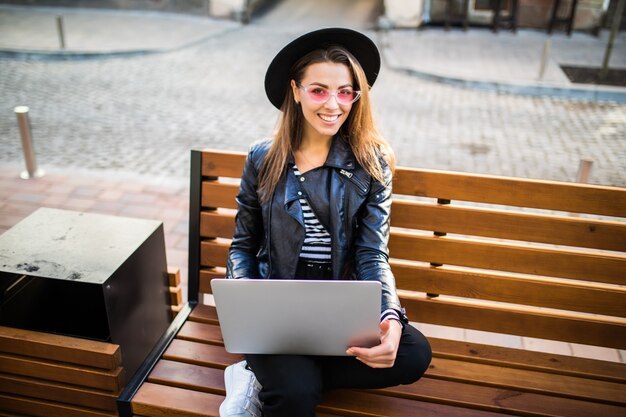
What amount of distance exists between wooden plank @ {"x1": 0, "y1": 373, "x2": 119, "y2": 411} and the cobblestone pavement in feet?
12.2

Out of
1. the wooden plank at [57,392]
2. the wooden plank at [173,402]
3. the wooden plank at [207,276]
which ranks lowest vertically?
the wooden plank at [57,392]

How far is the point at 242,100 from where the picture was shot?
894 centimetres

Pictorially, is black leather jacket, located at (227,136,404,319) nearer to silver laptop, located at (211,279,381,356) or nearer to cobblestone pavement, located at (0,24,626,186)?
silver laptop, located at (211,279,381,356)

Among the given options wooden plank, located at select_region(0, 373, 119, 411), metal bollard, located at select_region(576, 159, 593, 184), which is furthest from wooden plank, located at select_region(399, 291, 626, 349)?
metal bollard, located at select_region(576, 159, 593, 184)

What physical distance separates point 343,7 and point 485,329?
16.6 metres

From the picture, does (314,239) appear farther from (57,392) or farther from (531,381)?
(57,392)

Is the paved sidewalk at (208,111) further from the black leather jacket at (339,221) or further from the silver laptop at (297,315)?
the silver laptop at (297,315)

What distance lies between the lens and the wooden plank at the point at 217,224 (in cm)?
263

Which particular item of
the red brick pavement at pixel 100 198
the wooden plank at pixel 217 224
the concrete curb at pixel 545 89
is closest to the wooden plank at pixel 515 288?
the wooden plank at pixel 217 224

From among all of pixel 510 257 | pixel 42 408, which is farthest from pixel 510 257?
pixel 42 408

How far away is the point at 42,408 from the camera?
2307 millimetres

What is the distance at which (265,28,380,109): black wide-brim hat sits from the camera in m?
2.13

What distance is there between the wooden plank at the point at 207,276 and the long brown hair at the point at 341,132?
0.63m

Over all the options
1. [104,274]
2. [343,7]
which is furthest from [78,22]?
[104,274]
